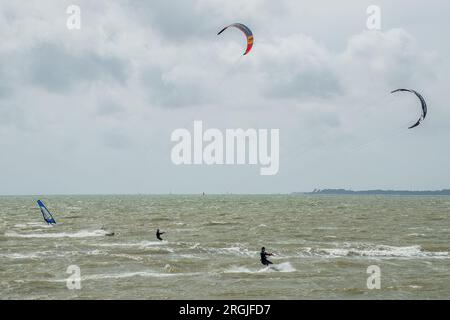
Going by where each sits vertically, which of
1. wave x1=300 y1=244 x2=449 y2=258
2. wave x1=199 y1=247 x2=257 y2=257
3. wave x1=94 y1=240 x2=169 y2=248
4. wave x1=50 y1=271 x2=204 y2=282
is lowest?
wave x1=50 y1=271 x2=204 y2=282

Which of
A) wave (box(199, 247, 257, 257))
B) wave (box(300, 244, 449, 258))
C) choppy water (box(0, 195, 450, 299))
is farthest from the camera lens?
wave (box(199, 247, 257, 257))

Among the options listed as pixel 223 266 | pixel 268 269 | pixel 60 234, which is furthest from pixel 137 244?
pixel 268 269

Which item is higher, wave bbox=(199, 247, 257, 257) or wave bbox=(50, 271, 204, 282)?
wave bbox=(199, 247, 257, 257)

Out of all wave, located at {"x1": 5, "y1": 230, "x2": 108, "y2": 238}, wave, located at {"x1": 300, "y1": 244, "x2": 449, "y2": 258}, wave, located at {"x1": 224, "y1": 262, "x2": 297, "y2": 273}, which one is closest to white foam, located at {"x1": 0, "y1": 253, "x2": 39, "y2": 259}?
wave, located at {"x1": 5, "y1": 230, "x2": 108, "y2": 238}

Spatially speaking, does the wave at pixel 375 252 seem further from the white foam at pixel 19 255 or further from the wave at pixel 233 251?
the white foam at pixel 19 255

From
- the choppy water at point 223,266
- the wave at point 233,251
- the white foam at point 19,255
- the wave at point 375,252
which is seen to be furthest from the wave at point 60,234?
the wave at point 375,252

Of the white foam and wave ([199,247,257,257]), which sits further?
wave ([199,247,257,257])

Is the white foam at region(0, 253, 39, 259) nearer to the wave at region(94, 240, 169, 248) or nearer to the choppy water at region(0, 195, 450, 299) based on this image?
the choppy water at region(0, 195, 450, 299)

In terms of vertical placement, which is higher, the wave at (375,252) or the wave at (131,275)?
the wave at (375,252)

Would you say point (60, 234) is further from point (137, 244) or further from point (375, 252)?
point (375, 252)

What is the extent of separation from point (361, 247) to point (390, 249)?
7.49 feet

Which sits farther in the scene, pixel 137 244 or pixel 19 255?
pixel 137 244

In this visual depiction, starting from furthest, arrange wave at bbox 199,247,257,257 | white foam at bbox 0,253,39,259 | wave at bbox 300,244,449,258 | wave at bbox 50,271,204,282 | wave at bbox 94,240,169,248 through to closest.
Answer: wave at bbox 94,240,169,248 < wave at bbox 199,247,257,257 < wave at bbox 300,244,449,258 < white foam at bbox 0,253,39,259 < wave at bbox 50,271,204,282
